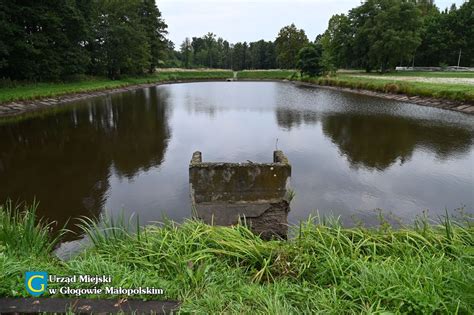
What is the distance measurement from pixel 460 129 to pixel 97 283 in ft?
53.5

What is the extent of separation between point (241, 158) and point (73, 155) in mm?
5804

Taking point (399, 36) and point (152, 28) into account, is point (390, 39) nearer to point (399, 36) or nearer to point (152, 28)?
point (399, 36)

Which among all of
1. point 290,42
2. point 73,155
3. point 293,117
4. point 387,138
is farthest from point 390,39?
point 73,155

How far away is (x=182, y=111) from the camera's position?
22156mm

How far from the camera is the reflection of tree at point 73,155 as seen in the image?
24.8 feet

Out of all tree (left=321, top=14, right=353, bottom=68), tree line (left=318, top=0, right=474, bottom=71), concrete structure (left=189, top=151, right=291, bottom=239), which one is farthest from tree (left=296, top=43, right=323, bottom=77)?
concrete structure (left=189, top=151, right=291, bottom=239)

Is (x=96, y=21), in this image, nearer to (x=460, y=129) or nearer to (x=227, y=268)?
(x=460, y=129)

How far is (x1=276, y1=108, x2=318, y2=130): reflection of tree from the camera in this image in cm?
1725

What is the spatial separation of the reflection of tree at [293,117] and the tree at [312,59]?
28.1 meters

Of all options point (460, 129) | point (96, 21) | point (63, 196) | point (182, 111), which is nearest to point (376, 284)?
point (63, 196)

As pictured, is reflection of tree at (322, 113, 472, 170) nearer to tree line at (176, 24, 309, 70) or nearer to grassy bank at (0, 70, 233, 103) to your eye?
grassy bank at (0, 70, 233, 103)

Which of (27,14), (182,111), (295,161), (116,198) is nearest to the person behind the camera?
(116,198)

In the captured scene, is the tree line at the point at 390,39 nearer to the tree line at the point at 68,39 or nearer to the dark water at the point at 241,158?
the tree line at the point at 68,39

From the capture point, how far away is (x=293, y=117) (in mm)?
19516
